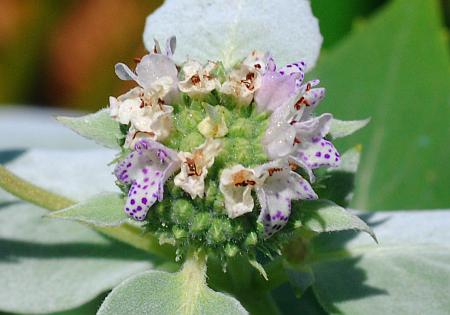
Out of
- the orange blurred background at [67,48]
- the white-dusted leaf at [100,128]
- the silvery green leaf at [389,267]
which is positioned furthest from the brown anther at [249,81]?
the orange blurred background at [67,48]

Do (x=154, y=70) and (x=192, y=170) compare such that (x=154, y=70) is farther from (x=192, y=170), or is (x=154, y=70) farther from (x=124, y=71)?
(x=192, y=170)

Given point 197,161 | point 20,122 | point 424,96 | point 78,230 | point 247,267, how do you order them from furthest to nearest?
point 20,122 → point 424,96 → point 78,230 → point 247,267 → point 197,161

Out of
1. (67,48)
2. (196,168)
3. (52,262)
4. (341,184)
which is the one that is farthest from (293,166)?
(67,48)

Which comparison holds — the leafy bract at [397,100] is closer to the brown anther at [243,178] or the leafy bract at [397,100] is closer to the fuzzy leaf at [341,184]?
the fuzzy leaf at [341,184]

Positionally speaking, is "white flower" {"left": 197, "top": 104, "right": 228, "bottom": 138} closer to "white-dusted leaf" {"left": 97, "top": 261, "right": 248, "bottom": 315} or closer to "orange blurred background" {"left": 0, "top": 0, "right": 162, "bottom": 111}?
"white-dusted leaf" {"left": 97, "top": 261, "right": 248, "bottom": 315}

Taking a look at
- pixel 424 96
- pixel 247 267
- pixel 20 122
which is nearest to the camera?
pixel 247 267

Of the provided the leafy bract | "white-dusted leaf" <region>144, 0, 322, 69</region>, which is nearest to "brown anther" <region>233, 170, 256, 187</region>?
"white-dusted leaf" <region>144, 0, 322, 69</region>

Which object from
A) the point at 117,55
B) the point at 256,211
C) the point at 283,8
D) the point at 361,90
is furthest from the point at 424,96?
the point at 117,55

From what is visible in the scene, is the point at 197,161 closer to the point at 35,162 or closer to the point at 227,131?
the point at 227,131

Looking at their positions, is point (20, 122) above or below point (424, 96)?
below
